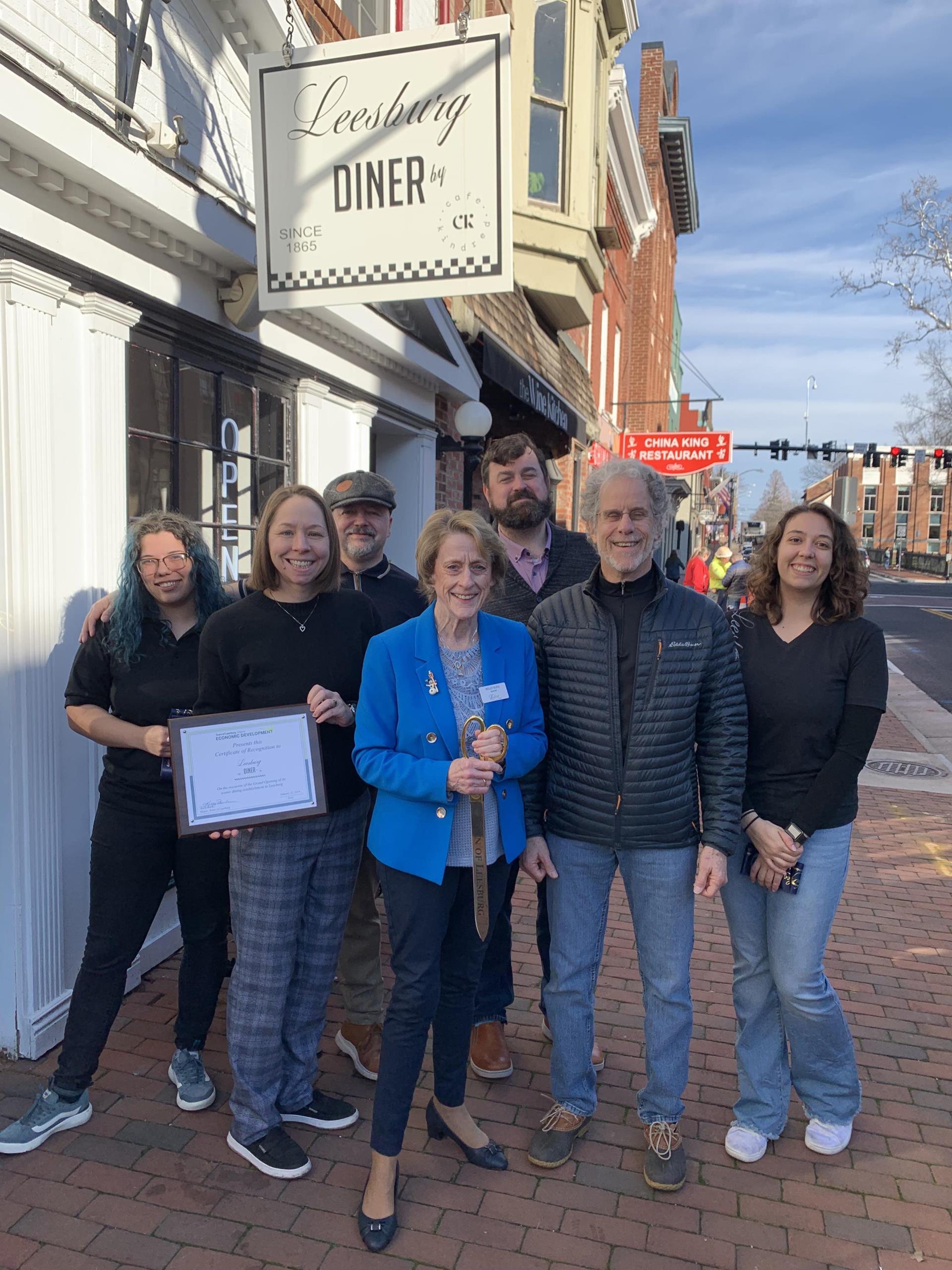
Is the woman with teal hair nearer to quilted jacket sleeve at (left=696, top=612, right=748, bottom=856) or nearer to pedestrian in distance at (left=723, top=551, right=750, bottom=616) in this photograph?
quilted jacket sleeve at (left=696, top=612, right=748, bottom=856)

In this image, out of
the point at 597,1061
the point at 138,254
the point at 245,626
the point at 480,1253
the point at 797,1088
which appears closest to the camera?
the point at 480,1253

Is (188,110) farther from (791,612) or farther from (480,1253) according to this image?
(480,1253)

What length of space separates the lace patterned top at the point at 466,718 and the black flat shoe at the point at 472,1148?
0.89 metres

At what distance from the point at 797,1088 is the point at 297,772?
6.24 feet

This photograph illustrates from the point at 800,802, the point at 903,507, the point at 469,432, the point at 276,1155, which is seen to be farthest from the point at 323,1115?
the point at 903,507

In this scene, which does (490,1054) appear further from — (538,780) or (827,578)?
(827,578)

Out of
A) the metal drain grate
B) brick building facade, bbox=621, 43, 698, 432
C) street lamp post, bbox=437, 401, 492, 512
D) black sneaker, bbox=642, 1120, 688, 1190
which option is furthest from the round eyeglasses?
brick building facade, bbox=621, 43, 698, 432

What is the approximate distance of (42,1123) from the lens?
9.23 ft

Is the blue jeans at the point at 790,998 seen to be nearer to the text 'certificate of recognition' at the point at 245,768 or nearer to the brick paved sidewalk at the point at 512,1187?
the brick paved sidewalk at the point at 512,1187

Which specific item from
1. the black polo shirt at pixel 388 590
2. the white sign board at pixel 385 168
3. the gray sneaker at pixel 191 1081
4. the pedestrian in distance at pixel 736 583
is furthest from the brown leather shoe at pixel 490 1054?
the white sign board at pixel 385 168

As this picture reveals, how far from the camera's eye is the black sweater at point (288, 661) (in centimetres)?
268

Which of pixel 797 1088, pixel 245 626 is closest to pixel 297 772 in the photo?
pixel 245 626

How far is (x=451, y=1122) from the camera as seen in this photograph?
282 centimetres

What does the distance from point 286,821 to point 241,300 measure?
2.59m
